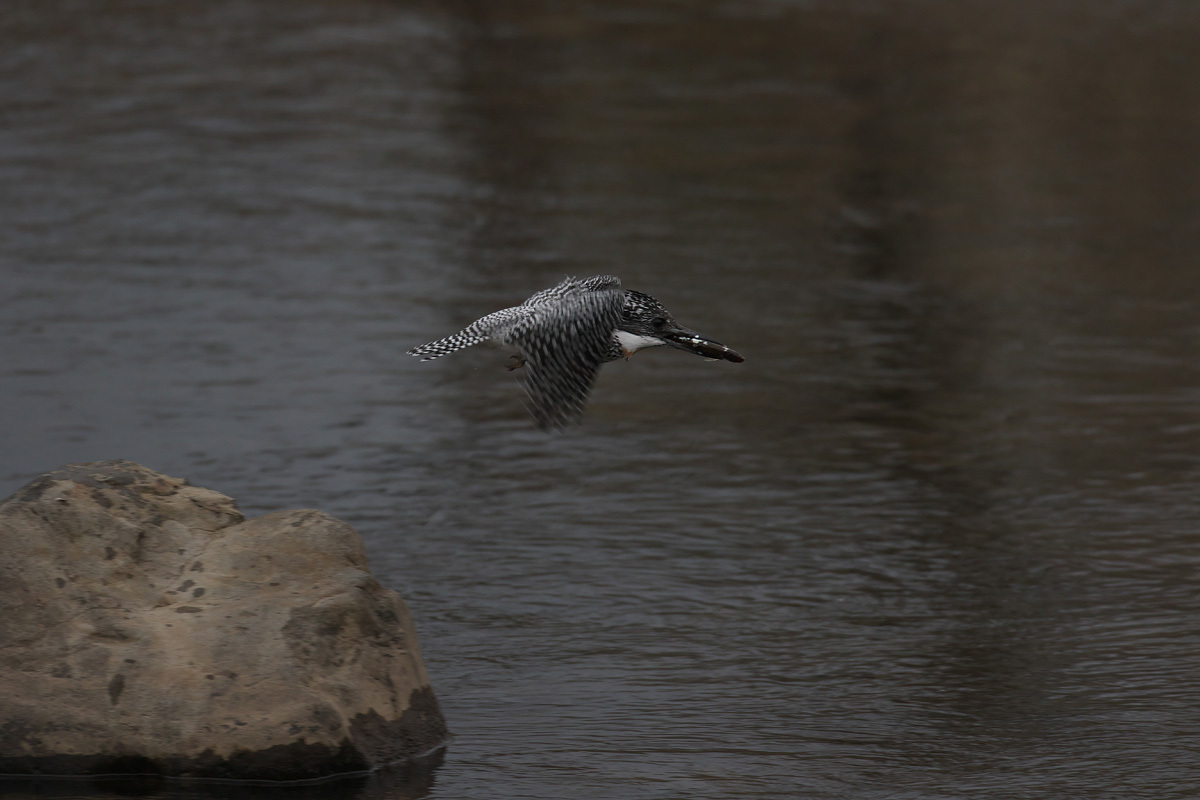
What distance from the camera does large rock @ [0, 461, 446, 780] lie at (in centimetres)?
670

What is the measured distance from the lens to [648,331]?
747 centimetres

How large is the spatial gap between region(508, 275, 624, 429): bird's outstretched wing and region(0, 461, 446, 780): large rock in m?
0.98

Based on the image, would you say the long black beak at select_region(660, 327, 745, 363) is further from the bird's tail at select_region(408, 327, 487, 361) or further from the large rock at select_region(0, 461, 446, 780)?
the large rock at select_region(0, 461, 446, 780)

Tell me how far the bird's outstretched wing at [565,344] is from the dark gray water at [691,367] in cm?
139

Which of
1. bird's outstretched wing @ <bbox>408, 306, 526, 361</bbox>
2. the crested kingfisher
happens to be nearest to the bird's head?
the crested kingfisher

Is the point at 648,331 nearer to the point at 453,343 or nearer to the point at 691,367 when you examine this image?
the point at 453,343

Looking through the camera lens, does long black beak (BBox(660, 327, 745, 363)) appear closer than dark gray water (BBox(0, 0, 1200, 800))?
Yes

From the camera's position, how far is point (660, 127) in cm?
2030

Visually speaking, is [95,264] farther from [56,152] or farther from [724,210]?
[724,210]

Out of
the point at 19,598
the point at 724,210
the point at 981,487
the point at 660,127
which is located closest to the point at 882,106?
the point at 660,127

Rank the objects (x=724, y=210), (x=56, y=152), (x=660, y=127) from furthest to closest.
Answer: (x=660, y=127), (x=56, y=152), (x=724, y=210)

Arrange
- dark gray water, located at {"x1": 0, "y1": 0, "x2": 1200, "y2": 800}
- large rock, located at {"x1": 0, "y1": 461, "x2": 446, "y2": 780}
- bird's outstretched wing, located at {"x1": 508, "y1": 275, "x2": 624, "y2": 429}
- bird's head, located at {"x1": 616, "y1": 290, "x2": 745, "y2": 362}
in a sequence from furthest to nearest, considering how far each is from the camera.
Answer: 1. dark gray water, located at {"x1": 0, "y1": 0, "x2": 1200, "y2": 800}
2. bird's head, located at {"x1": 616, "y1": 290, "x2": 745, "y2": 362}
3. bird's outstretched wing, located at {"x1": 508, "y1": 275, "x2": 624, "y2": 429}
4. large rock, located at {"x1": 0, "y1": 461, "x2": 446, "y2": 780}

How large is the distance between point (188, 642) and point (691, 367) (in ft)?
23.5

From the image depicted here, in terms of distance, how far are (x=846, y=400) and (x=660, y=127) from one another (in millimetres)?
8645
